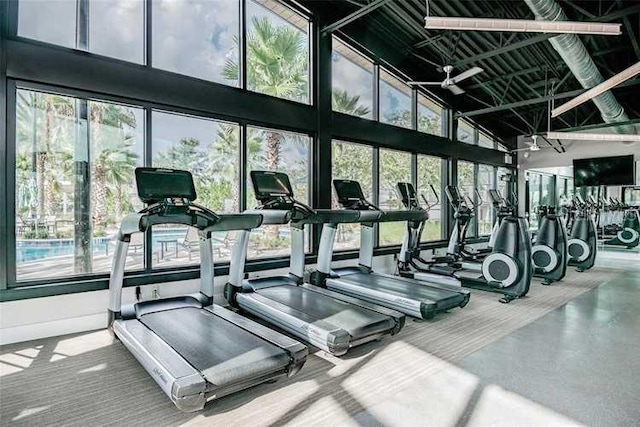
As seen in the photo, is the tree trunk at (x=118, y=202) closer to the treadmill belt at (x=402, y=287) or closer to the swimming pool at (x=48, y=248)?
the swimming pool at (x=48, y=248)

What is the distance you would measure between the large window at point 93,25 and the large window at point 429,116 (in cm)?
577

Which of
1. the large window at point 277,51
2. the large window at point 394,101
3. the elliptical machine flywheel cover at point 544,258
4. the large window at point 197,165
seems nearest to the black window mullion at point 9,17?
the large window at point 197,165

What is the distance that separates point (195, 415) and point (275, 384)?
1.92ft

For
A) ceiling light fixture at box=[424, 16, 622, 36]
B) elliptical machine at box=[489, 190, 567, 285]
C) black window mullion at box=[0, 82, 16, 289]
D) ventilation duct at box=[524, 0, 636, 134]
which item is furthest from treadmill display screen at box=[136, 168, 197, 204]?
elliptical machine at box=[489, 190, 567, 285]

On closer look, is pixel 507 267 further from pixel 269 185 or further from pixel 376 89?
pixel 376 89

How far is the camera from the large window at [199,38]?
4.43 metres

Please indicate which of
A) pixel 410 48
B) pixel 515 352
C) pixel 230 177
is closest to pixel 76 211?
pixel 230 177

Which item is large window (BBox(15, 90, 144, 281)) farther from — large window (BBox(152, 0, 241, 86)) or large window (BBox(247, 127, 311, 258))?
large window (BBox(247, 127, 311, 258))

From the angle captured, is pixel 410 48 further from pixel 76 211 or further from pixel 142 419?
pixel 142 419

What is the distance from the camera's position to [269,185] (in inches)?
172

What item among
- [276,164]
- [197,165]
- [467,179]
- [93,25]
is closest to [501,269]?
[276,164]

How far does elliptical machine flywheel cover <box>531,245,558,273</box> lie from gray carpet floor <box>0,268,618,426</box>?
128 inches

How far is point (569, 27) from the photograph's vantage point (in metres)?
3.62

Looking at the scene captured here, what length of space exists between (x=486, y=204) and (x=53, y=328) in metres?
9.76
